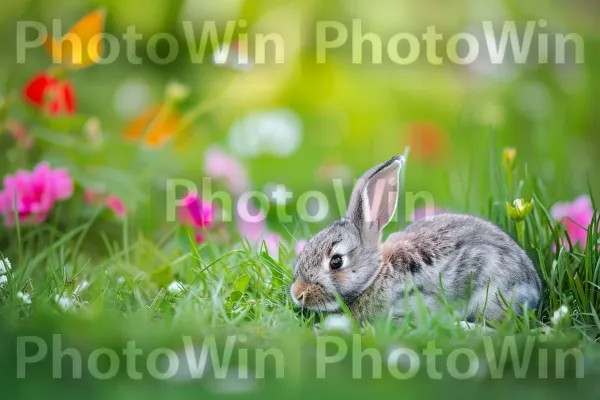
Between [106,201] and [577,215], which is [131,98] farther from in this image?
[577,215]

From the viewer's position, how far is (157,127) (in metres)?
5.57

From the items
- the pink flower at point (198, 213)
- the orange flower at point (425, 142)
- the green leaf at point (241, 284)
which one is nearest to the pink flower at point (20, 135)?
the pink flower at point (198, 213)

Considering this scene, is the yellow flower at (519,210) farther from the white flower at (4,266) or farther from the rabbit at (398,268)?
the white flower at (4,266)

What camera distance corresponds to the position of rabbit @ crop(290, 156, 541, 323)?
11.0ft

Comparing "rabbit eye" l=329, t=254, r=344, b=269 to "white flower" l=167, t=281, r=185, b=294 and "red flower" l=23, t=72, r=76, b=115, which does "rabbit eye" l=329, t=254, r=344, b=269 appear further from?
"red flower" l=23, t=72, r=76, b=115

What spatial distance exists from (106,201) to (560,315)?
7.81 ft

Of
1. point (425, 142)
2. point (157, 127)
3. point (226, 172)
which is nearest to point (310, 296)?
point (226, 172)

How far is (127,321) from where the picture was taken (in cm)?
290

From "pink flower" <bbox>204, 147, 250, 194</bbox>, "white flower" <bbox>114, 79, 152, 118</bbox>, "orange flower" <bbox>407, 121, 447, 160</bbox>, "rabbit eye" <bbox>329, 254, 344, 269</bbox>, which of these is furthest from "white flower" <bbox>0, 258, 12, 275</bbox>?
"orange flower" <bbox>407, 121, 447, 160</bbox>

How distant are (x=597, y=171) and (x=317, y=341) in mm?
4069

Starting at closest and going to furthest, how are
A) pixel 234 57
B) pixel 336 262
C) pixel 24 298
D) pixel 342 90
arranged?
pixel 24 298 < pixel 336 262 < pixel 234 57 < pixel 342 90

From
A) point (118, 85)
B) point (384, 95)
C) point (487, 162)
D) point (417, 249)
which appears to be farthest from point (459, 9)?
point (417, 249)

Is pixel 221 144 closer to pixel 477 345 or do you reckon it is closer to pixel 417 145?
pixel 417 145

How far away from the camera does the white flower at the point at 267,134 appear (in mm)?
6905
